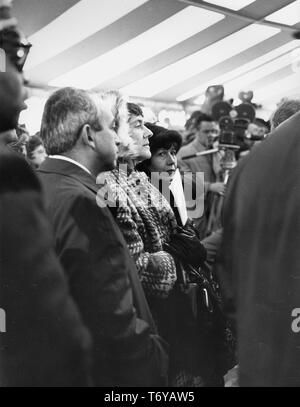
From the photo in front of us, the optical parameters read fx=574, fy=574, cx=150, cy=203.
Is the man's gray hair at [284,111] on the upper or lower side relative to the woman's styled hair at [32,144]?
upper

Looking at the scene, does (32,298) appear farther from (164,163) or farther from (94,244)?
(164,163)

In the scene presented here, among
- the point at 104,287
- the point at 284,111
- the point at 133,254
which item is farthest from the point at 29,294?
the point at 284,111

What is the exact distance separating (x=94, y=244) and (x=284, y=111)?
896 millimetres

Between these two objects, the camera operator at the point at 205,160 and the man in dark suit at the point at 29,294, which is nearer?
the man in dark suit at the point at 29,294

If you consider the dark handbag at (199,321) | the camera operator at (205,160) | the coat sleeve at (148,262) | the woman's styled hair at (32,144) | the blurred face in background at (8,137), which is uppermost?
the blurred face in background at (8,137)

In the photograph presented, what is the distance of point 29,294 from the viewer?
4.80 feet

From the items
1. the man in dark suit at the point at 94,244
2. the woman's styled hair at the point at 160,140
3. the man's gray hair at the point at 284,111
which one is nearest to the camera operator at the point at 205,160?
the woman's styled hair at the point at 160,140

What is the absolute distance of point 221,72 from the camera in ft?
6.92

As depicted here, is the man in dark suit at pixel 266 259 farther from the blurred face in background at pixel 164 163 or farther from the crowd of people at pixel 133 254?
the blurred face in background at pixel 164 163

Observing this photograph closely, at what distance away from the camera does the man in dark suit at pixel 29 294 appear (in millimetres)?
1396

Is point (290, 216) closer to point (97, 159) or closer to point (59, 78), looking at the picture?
point (97, 159)

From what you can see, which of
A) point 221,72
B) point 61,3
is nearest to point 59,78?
point 61,3
